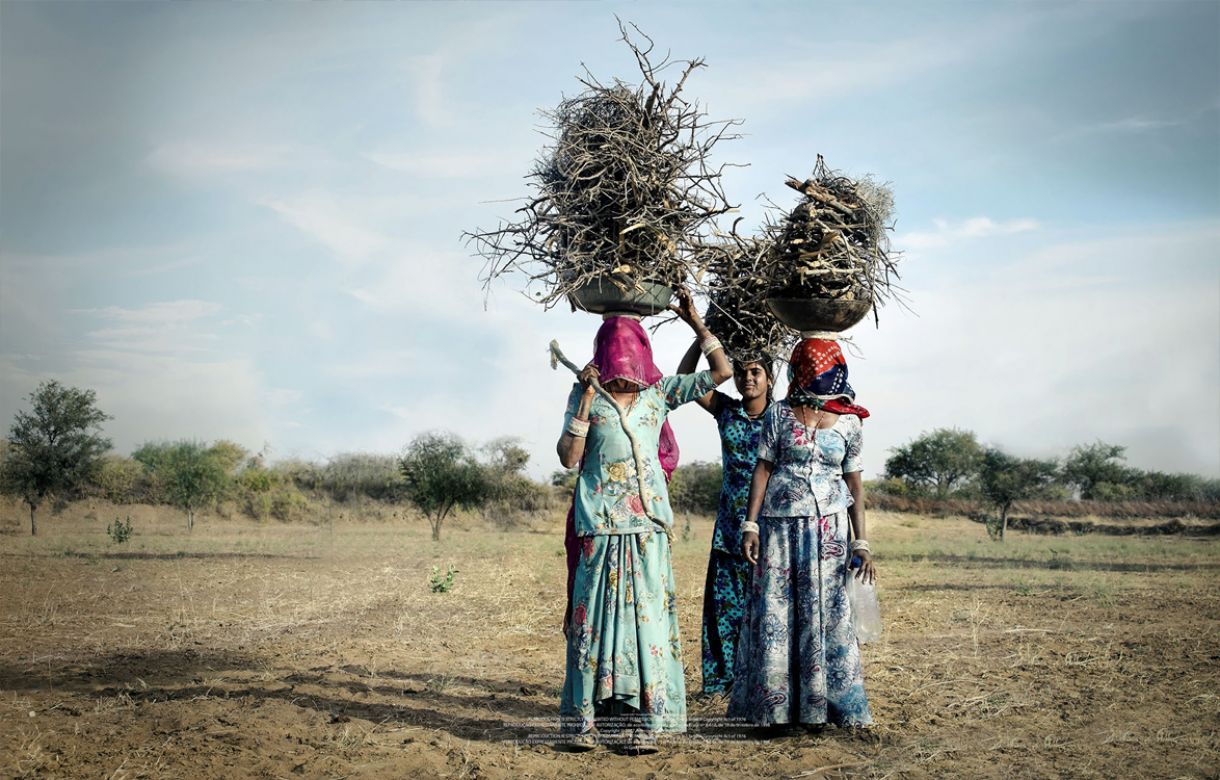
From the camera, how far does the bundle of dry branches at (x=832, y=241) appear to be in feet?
19.5

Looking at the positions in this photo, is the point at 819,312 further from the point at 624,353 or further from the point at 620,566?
the point at 620,566

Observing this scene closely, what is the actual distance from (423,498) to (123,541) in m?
8.31

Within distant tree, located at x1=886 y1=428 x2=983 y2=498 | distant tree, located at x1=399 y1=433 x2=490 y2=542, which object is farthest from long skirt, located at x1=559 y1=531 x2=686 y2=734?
distant tree, located at x1=886 y1=428 x2=983 y2=498

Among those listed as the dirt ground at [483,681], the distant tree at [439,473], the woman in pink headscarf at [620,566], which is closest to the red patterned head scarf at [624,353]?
the woman in pink headscarf at [620,566]

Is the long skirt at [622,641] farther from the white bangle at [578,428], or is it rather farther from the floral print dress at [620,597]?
the white bangle at [578,428]

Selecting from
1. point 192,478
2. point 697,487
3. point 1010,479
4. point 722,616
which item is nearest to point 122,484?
point 192,478

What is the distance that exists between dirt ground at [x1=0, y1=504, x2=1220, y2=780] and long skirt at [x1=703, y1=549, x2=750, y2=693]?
208 millimetres

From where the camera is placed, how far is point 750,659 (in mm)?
5836

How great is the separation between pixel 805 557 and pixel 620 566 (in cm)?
106

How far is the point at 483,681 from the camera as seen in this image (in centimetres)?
762

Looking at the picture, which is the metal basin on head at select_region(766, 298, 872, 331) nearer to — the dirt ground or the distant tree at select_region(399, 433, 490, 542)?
the dirt ground

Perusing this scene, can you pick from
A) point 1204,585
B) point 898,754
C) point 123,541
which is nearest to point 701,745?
point 898,754

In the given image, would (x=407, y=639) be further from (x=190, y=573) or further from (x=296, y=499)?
(x=296, y=499)

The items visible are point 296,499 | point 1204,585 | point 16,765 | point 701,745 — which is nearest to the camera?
point 16,765
